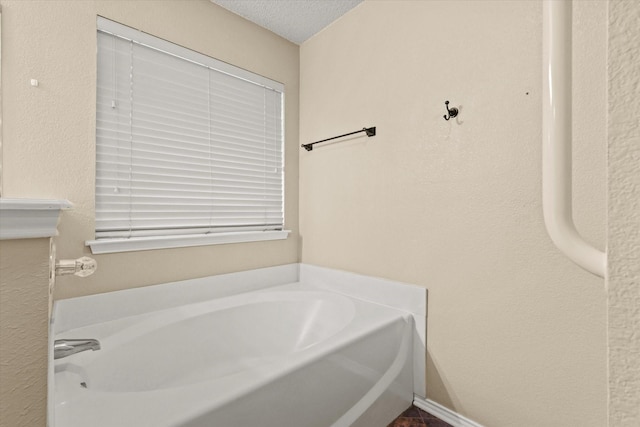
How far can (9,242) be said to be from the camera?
1.46 feet

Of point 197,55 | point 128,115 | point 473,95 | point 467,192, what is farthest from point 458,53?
point 128,115

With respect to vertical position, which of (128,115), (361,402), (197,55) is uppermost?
(197,55)

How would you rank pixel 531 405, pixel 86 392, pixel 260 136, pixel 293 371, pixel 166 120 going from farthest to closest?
pixel 260 136
pixel 166 120
pixel 531 405
pixel 293 371
pixel 86 392

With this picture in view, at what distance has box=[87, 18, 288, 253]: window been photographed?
1610mm

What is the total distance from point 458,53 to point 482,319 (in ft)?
4.20

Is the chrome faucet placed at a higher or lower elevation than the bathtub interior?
higher

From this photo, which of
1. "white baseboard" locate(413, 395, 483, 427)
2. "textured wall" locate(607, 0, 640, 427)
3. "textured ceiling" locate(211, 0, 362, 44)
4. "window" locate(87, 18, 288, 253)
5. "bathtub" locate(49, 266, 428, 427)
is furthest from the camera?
"textured ceiling" locate(211, 0, 362, 44)

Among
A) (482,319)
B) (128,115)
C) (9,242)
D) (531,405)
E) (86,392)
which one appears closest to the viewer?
(9,242)

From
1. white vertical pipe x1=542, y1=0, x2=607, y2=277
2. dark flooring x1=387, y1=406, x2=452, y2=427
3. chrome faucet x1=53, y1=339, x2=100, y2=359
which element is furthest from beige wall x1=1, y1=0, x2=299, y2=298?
white vertical pipe x1=542, y1=0, x2=607, y2=277

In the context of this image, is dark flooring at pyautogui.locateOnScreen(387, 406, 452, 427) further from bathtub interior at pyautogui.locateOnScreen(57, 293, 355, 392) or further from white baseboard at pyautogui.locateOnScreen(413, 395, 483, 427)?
bathtub interior at pyautogui.locateOnScreen(57, 293, 355, 392)

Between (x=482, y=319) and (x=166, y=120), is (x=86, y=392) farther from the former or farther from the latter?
(x=482, y=319)

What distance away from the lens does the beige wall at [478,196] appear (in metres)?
1.14

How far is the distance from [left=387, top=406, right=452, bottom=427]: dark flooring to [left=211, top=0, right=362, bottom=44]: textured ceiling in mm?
2409

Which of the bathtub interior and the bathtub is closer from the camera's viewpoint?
the bathtub
